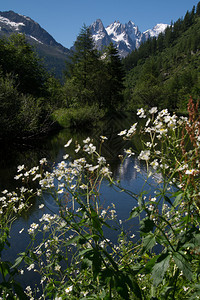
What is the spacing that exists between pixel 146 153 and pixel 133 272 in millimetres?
863

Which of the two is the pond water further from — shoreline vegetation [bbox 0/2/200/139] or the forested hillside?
the forested hillside

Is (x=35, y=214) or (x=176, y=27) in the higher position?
(x=176, y=27)

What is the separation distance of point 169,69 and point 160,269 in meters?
125

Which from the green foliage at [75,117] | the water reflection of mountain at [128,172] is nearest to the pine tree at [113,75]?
the green foliage at [75,117]

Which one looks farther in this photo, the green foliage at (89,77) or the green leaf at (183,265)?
the green foliage at (89,77)

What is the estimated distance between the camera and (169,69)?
11369cm

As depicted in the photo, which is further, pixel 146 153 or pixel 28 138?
pixel 28 138

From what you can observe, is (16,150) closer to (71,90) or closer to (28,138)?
(28,138)

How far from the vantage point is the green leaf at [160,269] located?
3.83 feet

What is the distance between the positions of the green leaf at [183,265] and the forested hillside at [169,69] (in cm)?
5880

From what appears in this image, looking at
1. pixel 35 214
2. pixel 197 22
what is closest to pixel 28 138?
pixel 35 214

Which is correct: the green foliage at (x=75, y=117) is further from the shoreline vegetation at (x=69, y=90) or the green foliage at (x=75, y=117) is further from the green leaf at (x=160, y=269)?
the green leaf at (x=160, y=269)

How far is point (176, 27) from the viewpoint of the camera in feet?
475

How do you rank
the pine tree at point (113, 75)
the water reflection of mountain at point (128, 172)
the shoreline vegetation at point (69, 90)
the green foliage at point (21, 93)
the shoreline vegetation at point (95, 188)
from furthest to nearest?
the pine tree at point (113, 75)
the shoreline vegetation at point (69, 90)
the green foliage at point (21, 93)
the water reflection of mountain at point (128, 172)
the shoreline vegetation at point (95, 188)
